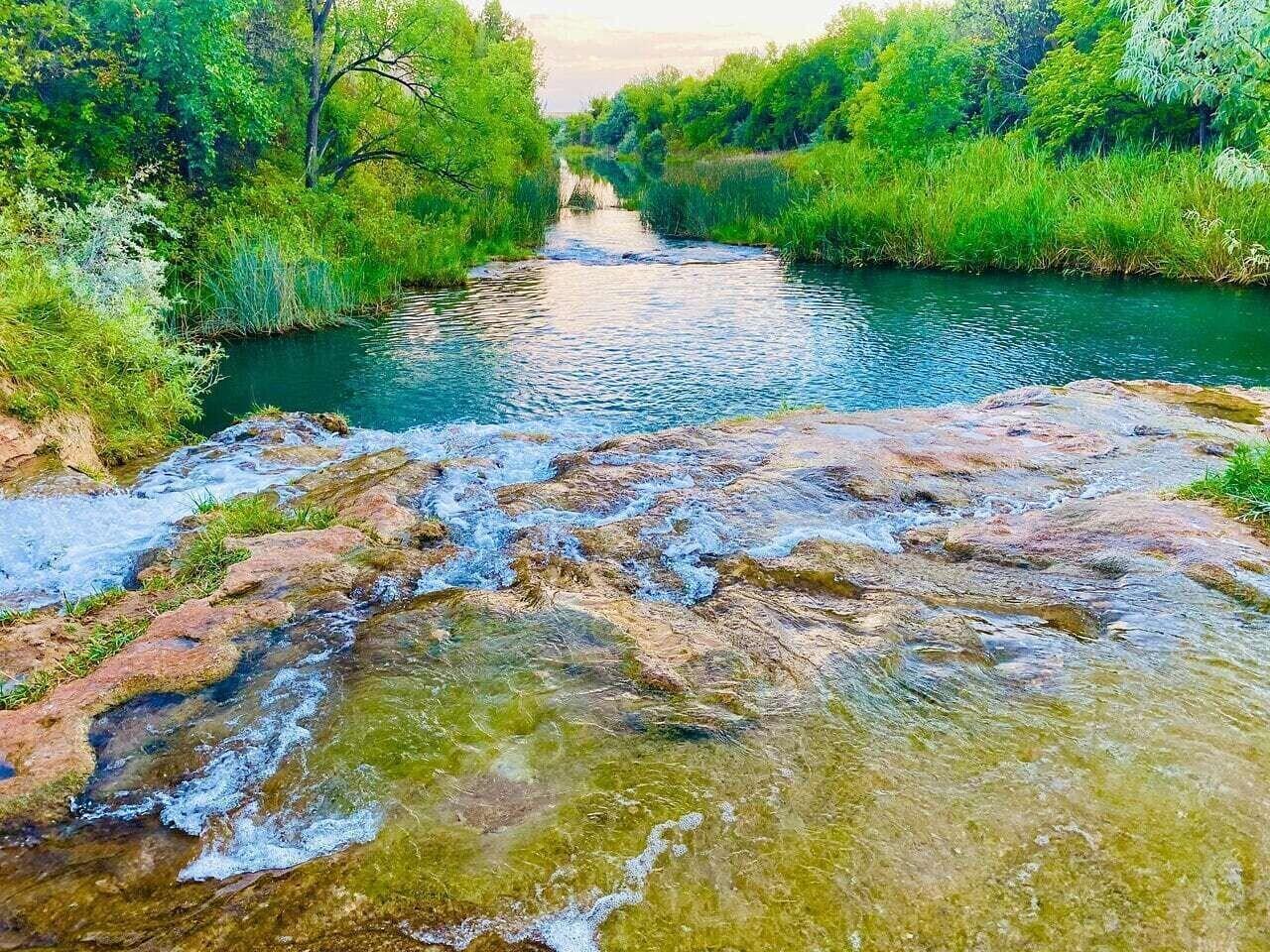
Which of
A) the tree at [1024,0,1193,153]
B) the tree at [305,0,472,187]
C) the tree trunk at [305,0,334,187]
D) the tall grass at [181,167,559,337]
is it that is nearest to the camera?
the tall grass at [181,167,559,337]

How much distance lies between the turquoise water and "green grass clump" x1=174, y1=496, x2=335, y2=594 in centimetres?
414

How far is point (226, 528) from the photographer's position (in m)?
5.54

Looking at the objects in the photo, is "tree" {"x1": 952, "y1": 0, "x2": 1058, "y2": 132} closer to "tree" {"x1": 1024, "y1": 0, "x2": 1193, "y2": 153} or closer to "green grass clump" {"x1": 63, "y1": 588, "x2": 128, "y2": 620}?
"tree" {"x1": 1024, "y1": 0, "x2": 1193, "y2": 153}

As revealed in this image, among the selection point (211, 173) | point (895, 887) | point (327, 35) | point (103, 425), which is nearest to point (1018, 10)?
point (327, 35)

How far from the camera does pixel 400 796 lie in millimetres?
2877

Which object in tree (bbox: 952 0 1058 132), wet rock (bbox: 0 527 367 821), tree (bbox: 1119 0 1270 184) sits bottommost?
wet rock (bbox: 0 527 367 821)

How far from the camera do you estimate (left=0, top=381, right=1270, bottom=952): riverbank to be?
241cm

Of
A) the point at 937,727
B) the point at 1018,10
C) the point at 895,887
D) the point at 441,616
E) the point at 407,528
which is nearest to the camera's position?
the point at 895,887

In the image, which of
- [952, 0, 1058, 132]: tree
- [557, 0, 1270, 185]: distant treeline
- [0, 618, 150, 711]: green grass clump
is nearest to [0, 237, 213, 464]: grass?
[0, 618, 150, 711]: green grass clump

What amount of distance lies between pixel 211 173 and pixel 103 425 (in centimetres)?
1029

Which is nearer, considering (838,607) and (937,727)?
(937,727)

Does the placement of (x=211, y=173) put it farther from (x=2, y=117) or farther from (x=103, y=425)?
(x=103, y=425)

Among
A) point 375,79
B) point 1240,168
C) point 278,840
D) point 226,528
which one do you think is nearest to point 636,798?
point 278,840

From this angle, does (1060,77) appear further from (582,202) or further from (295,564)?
(295,564)
